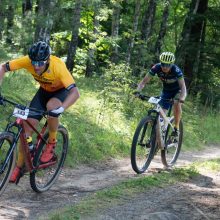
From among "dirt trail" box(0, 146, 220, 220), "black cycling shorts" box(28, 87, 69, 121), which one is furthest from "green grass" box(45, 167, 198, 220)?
"black cycling shorts" box(28, 87, 69, 121)

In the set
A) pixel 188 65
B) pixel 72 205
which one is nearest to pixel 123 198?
pixel 72 205

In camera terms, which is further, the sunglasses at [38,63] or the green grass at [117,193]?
the sunglasses at [38,63]

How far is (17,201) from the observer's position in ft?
20.9

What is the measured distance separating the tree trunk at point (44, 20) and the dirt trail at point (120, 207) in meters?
7.42

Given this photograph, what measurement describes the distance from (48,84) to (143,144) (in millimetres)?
2878

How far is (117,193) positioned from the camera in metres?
6.98

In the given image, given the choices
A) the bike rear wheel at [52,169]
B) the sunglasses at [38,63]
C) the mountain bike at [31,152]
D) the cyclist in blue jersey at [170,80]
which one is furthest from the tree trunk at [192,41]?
the sunglasses at [38,63]

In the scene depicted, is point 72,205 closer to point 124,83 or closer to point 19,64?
point 19,64

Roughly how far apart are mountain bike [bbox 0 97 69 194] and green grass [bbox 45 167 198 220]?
836 mm

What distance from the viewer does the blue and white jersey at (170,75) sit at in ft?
29.9

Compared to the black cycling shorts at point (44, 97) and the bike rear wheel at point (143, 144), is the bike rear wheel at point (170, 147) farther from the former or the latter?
the black cycling shorts at point (44, 97)

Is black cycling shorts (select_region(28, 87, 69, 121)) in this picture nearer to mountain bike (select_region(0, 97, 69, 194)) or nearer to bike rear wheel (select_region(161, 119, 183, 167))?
mountain bike (select_region(0, 97, 69, 194))

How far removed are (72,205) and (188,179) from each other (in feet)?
9.76

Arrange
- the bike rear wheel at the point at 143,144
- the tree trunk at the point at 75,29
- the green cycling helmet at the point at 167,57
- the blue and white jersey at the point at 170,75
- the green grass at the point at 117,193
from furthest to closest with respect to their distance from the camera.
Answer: the tree trunk at the point at 75,29
the blue and white jersey at the point at 170,75
the green cycling helmet at the point at 167,57
the bike rear wheel at the point at 143,144
the green grass at the point at 117,193
